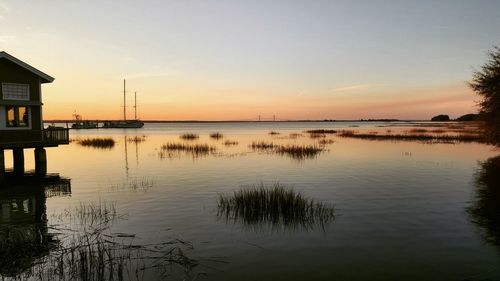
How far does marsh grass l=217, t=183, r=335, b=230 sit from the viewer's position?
1313cm

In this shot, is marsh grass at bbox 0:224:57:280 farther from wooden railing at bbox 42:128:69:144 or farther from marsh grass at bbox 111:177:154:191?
wooden railing at bbox 42:128:69:144

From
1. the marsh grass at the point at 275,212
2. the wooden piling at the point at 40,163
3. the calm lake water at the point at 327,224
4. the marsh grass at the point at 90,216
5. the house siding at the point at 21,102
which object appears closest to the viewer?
the calm lake water at the point at 327,224

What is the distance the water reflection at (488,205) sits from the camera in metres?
12.0

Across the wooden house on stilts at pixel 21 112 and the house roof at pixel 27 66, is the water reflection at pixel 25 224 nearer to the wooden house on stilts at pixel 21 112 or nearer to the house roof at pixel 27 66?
the wooden house on stilts at pixel 21 112

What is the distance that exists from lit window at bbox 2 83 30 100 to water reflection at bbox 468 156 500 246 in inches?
1076

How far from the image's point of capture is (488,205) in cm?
1570

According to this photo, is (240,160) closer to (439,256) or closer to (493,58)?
(493,58)

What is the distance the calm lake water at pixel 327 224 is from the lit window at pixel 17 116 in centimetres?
459

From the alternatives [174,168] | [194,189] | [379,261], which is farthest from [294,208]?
[174,168]

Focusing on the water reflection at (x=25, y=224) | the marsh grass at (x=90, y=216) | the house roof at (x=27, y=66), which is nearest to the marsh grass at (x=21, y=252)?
the water reflection at (x=25, y=224)

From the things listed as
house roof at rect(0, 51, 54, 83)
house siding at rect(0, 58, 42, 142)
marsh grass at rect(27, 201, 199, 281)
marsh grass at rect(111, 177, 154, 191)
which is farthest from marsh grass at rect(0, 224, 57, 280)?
house roof at rect(0, 51, 54, 83)

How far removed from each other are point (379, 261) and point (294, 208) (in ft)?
15.6

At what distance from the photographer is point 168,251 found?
1054 cm

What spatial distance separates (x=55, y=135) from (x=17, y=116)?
3.04 meters
